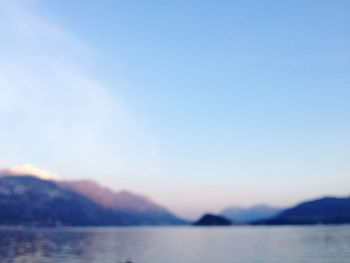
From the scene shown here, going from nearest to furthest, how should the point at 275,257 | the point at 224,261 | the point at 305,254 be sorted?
1. the point at 224,261
2. the point at 275,257
3. the point at 305,254

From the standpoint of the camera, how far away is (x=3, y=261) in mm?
99000

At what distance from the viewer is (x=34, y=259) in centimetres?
10731

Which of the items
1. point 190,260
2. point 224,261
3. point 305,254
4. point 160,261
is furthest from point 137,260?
point 305,254

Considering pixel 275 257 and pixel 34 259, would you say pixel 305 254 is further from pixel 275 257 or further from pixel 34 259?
pixel 34 259

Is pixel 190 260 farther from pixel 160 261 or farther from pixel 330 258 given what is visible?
pixel 330 258

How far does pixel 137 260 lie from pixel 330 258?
46.3 m

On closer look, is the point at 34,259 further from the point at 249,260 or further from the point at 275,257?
the point at 275,257

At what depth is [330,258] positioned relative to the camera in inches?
4001

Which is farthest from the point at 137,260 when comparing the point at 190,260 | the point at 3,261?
the point at 3,261

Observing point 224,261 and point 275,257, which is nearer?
point 224,261

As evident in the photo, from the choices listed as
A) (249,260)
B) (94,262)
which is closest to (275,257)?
(249,260)

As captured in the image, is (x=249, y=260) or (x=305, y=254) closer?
(x=249, y=260)

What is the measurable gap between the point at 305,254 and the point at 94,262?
55.8 m

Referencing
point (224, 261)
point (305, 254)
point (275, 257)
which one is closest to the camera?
point (224, 261)
